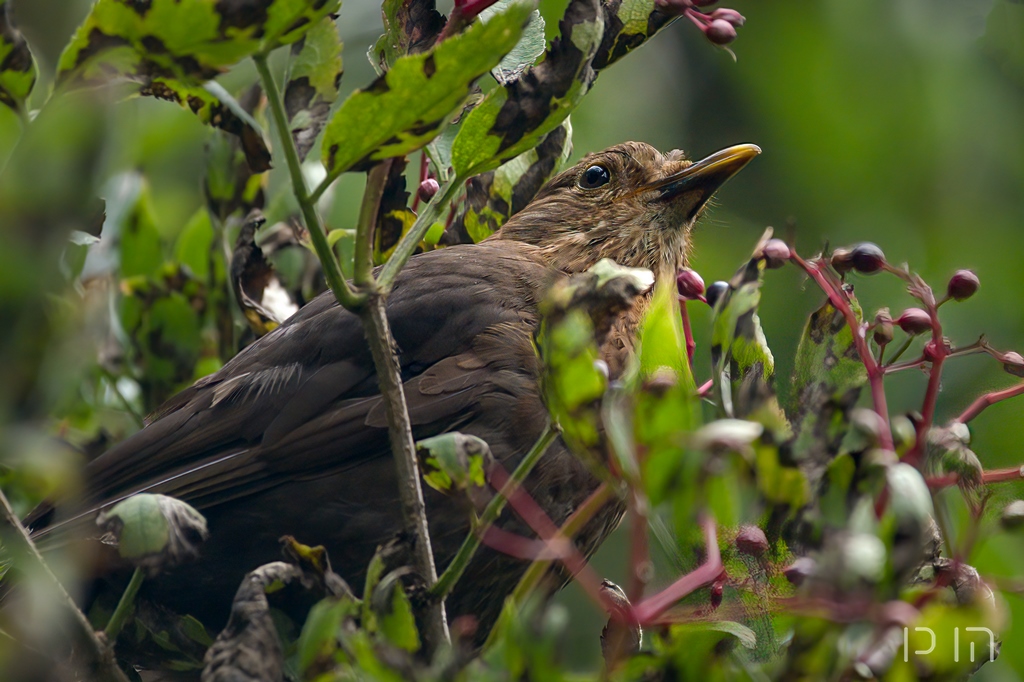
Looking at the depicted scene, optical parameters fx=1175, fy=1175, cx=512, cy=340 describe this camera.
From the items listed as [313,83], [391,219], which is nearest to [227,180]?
[391,219]

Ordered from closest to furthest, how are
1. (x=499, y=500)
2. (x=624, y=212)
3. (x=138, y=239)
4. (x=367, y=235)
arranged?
(x=499, y=500)
(x=367, y=235)
(x=138, y=239)
(x=624, y=212)

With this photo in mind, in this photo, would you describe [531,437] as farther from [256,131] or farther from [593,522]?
[256,131]

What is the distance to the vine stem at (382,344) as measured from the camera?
1.54 m

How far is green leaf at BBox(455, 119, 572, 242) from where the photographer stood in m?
2.84

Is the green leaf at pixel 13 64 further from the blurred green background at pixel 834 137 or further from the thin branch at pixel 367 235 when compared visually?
the blurred green background at pixel 834 137

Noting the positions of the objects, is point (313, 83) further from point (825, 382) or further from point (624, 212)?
point (624, 212)

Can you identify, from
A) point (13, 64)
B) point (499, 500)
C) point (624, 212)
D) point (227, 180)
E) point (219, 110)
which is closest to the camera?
point (499, 500)

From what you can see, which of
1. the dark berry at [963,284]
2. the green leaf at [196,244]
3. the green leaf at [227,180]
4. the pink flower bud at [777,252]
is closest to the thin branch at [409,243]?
the pink flower bud at [777,252]

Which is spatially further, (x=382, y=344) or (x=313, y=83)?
(x=313, y=83)

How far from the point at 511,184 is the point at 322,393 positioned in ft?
2.29

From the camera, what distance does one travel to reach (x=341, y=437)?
2.84 m

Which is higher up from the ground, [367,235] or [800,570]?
[367,235]

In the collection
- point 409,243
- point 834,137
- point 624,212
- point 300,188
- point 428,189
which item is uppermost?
point 300,188

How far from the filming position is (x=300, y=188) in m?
1.55
